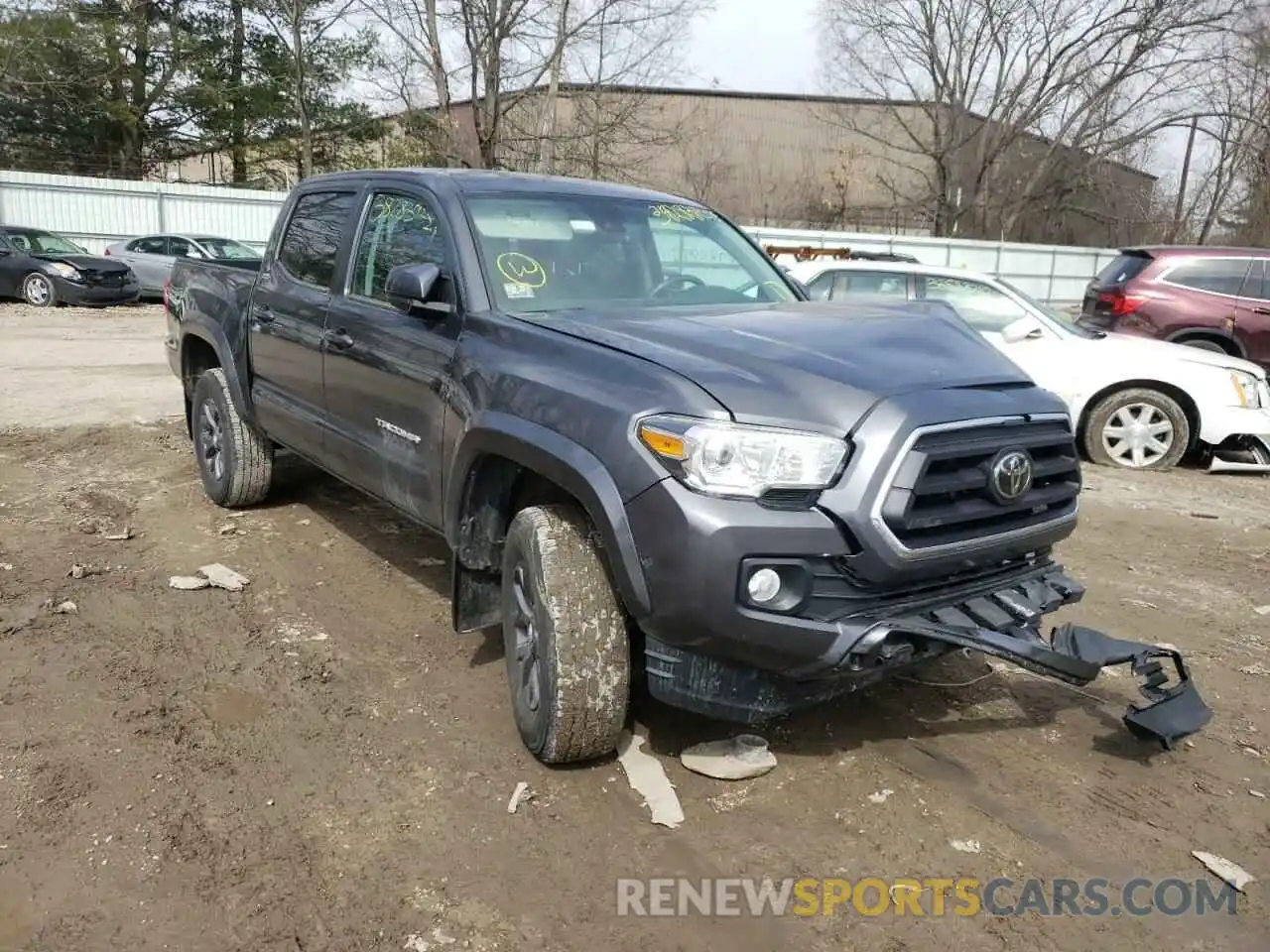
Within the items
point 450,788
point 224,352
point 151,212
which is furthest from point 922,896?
point 151,212

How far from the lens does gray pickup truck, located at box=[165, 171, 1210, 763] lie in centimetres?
269

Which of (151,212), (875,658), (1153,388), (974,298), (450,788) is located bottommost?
(450,788)

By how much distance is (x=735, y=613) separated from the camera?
265 centimetres

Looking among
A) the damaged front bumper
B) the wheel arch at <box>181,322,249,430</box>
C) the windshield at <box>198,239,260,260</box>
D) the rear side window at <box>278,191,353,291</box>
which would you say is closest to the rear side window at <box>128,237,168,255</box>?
the windshield at <box>198,239,260,260</box>

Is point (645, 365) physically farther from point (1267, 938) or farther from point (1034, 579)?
point (1267, 938)

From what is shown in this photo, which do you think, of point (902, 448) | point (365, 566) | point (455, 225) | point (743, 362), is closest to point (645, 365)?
point (743, 362)

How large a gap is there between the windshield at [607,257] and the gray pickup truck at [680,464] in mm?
12

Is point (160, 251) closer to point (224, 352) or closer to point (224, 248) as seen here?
point (224, 248)

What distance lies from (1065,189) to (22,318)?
125 ft

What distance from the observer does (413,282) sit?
3.48 meters

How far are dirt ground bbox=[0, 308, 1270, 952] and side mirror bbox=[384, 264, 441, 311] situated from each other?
149cm

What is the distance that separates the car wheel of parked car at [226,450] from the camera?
5.78 m

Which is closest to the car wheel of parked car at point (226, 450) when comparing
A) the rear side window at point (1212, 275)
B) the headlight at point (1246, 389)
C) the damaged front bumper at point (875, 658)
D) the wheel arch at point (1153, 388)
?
the damaged front bumper at point (875, 658)

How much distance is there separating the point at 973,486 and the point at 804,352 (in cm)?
64
